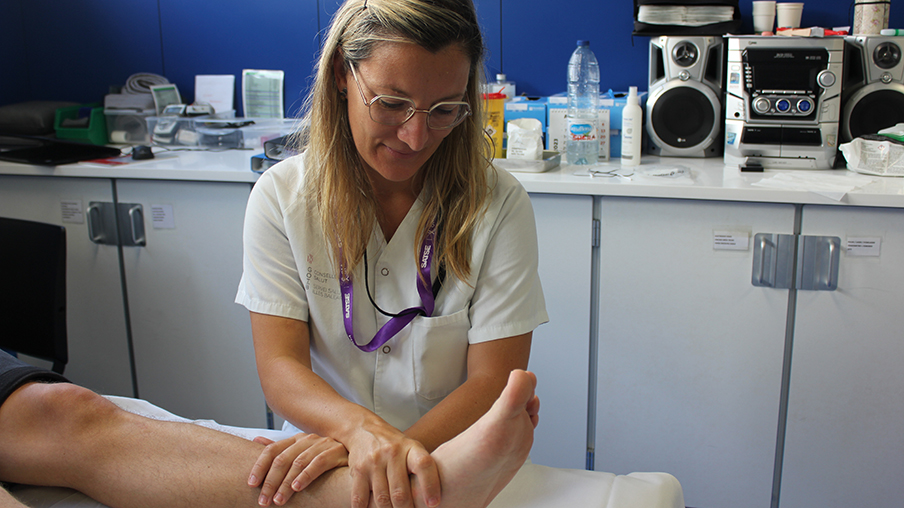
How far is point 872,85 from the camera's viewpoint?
6.67ft

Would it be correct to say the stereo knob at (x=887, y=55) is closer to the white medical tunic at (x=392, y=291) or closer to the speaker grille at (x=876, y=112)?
the speaker grille at (x=876, y=112)

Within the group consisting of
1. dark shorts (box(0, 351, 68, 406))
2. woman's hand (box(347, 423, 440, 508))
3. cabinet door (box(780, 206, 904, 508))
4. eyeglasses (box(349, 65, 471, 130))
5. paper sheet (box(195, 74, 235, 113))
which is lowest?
cabinet door (box(780, 206, 904, 508))

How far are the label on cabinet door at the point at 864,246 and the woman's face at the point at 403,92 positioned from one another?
122 centimetres

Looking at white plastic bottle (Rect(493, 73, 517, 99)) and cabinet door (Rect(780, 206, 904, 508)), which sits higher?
white plastic bottle (Rect(493, 73, 517, 99))

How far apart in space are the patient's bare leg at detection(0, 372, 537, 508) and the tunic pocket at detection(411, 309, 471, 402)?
289 mm

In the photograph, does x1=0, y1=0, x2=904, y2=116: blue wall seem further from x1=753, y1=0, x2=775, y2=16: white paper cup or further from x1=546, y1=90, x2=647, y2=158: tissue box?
x1=546, y1=90, x2=647, y2=158: tissue box

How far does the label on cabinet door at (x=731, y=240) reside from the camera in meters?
1.84

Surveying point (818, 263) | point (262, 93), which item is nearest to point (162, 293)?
point (262, 93)

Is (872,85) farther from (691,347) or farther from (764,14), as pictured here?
(691,347)

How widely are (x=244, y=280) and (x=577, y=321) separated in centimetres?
106

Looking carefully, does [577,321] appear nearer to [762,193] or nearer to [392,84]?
[762,193]

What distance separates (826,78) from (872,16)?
0.86 feet

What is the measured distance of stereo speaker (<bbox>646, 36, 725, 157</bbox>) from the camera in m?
2.20

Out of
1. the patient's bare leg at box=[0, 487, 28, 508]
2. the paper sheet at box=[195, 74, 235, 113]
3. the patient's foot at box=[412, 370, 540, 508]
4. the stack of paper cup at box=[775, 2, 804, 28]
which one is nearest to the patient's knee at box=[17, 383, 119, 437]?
the patient's bare leg at box=[0, 487, 28, 508]
